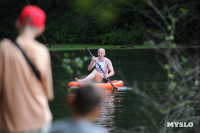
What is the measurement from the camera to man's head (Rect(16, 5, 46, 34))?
9.55 feet

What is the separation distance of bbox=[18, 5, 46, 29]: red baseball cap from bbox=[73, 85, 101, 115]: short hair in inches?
23.6

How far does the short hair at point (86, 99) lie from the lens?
257 centimetres

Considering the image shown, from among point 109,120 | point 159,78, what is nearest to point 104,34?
point 159,78

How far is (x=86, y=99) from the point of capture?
2576 mm

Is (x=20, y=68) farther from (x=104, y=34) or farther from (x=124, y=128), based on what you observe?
(x=104, y=34)

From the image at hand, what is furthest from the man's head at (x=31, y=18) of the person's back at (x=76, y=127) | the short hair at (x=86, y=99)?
the person's back at (x=76, y=127)

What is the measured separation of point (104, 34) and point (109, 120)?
1332 inches

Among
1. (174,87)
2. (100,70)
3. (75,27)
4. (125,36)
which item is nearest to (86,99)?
(174,87)

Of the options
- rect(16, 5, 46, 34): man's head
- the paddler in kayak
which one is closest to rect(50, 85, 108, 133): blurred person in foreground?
rect(16, 5, 46, 34): man's head

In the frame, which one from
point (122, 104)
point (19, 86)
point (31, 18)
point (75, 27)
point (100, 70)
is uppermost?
point (75, 27)

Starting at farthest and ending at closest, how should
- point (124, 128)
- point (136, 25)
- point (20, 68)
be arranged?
1. point (136, 25)
2. point (124, 128)
3. point (20, 68)

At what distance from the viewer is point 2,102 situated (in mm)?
2949

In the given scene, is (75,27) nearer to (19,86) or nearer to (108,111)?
(108,111)

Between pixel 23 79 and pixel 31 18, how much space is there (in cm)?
37
